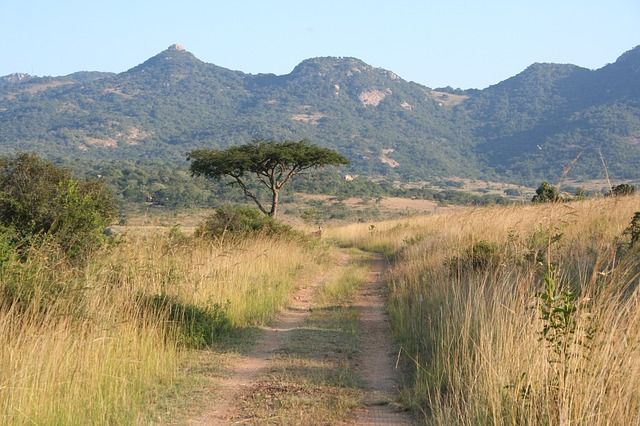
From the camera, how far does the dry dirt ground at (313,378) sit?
597 cm

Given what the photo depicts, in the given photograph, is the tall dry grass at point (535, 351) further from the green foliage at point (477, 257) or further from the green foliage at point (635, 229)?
the green foliage at point (477, 257)

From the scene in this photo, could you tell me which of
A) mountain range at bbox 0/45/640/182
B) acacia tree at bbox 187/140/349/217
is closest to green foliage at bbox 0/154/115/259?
acacia tree at bbox 187/140/349/217

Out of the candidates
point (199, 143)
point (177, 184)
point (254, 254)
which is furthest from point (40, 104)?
point (254, 254)

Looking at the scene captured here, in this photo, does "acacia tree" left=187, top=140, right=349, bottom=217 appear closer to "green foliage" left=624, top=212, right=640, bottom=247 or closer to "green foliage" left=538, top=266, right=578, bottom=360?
"green foliage" left=624, top=212, right=640, bottom=247

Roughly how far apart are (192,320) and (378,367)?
2.52 meters

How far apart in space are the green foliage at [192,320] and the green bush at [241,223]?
7907 millimetres

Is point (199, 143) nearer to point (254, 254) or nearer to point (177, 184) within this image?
point (177, 184)

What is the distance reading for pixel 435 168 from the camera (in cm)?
16112

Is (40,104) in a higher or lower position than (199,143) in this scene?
higher

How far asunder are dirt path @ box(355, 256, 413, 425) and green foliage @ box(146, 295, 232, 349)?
2.00 m

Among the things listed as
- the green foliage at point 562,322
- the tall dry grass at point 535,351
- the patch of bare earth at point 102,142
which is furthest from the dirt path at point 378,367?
the patch of bare earth at point 102,142

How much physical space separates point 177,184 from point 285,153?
32291 millimetres

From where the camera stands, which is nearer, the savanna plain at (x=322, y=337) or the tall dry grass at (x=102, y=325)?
the savanna plain at (x=322, y=337)

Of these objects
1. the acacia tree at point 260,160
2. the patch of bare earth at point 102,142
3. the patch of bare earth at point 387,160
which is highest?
the patch of bare earth at point 102,142
